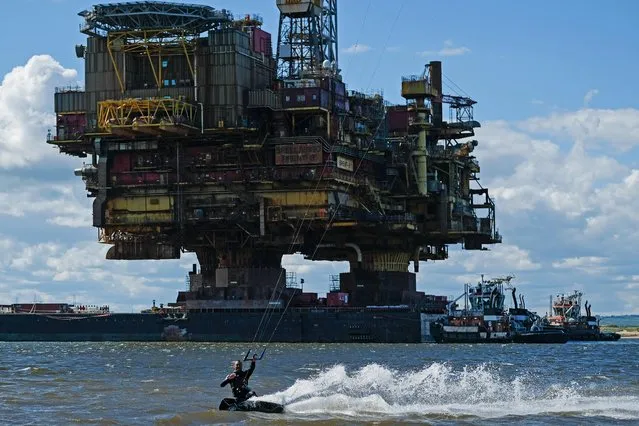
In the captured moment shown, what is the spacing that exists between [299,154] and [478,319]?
1049 inches

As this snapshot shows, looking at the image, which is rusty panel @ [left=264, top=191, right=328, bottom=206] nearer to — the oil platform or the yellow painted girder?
the oil platform

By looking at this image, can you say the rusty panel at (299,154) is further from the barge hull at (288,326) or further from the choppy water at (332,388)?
the choppy water at (332,388)

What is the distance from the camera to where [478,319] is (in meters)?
139

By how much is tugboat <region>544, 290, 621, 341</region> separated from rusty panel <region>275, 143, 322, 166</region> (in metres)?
41.6

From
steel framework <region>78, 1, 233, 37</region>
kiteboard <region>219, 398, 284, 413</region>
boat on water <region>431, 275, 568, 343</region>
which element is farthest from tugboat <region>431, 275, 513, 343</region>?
kiteboard <region>219, 398, 284, 413</region>

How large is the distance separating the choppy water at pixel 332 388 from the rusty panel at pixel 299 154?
76.2 ft

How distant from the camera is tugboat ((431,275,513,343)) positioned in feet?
445

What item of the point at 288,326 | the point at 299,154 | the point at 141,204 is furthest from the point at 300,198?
the point at 141,204

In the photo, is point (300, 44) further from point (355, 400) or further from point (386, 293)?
point (355, 400)

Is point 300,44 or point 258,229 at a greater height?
point 300,44

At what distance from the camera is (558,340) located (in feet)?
473

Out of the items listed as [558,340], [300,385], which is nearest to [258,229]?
[558,340]

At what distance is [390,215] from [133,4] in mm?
33294

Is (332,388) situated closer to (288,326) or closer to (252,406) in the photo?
(252,406)
